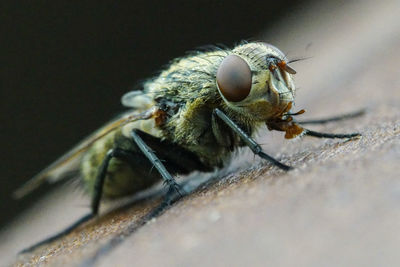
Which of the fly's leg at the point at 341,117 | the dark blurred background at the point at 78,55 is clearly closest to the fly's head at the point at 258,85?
the fly's leg at the point at 341,117

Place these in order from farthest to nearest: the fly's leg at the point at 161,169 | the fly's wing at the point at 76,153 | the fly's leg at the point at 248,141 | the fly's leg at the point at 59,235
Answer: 1. the fly's leg at the point at 59,235
2. the fly's wing at the point at 76,153
3. the fly's leg at the point at 161,169
4. the fly's leg at the point at 248,141

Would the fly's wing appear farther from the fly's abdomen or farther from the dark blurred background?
the dark blurred background

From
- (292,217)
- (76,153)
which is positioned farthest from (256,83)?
(76,153)

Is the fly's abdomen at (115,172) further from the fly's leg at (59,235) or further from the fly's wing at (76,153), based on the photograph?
the fly's leg at (59,235)

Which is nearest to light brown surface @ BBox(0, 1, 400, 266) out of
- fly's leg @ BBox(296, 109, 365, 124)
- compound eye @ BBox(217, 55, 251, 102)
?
fly's leg @ BBox(296, 109, 365, 124)

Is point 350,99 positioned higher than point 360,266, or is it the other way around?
point 360,266

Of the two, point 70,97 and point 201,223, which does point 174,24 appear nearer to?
point 70,97

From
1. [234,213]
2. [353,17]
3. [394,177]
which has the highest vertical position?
[234,213]

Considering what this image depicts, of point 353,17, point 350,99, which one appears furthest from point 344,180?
point 353,17
